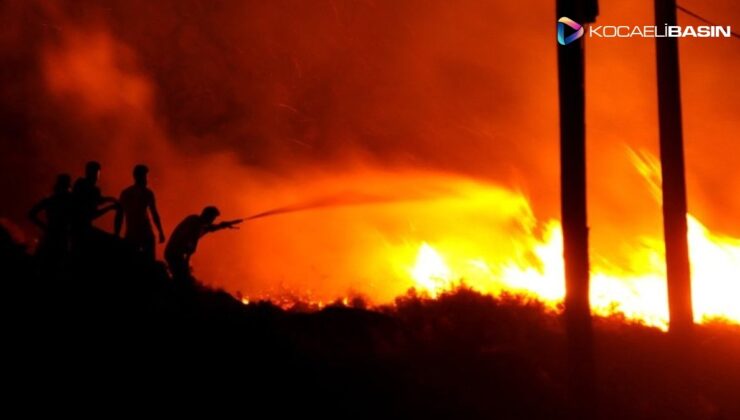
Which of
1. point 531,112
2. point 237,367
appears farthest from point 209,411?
point 531,112

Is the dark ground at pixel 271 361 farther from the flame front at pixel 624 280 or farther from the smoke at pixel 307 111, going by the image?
the smoke at pixel 307 111

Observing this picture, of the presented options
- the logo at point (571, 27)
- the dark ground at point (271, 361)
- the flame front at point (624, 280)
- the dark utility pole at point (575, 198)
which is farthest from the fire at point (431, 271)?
the logo at point (571, 27)

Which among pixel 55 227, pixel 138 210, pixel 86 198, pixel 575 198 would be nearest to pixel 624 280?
pixel 575 198

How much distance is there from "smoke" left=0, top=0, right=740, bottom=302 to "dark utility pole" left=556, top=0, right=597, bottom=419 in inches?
557

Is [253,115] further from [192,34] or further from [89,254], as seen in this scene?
[89,254]

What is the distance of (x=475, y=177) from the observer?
28.1 meters

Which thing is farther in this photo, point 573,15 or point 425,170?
point 425,170

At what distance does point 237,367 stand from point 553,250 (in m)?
11.8

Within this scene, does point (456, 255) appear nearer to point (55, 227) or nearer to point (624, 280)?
point (624, 280)

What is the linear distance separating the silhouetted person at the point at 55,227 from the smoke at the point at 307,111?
13.2 metres

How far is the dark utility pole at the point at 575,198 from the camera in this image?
9703 millimetres

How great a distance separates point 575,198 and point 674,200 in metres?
4.57

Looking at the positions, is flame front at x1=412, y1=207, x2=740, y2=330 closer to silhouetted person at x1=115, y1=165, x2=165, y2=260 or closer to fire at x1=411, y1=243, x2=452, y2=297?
fire at x1=411, y1=243, x2=452, y2=297

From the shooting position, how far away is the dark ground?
9.98 meters
